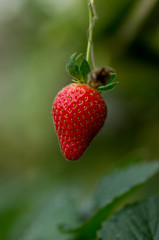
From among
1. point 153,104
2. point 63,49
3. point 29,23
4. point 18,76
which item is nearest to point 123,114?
point 153,104

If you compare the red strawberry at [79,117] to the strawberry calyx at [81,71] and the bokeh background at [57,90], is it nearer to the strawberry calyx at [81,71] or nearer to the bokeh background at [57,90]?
the strawberry calyx at [81,71]

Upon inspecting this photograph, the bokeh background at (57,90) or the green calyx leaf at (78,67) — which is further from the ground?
the bokeh background at (57,90)

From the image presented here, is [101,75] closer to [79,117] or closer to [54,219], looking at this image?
[79,117]

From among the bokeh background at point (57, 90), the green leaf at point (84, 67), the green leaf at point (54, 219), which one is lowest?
the green leaf at point (54, 219)

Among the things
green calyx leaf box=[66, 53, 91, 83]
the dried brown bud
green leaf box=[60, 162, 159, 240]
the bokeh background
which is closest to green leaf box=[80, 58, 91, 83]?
green calyx leaf box=[66, 53, 91, 83]

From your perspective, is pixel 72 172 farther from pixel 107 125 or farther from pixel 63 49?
pixel 63 49

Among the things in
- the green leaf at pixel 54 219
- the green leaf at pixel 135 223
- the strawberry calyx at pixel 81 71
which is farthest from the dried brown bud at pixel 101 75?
the green leaf at pixel 54 219

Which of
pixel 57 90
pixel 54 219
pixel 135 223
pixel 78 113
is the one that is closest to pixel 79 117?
pixel 78 113
